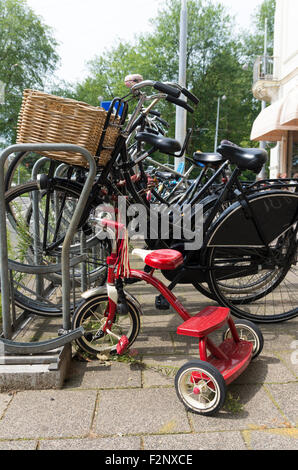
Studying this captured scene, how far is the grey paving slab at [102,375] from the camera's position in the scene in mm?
2406

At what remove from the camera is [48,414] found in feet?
6.93

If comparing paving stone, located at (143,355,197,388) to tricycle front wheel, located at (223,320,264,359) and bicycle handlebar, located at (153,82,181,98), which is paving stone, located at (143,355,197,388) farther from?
bicycle handlebar, located at (153,82,181,98)

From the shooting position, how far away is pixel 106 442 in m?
1.89

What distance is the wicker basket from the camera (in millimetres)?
2449

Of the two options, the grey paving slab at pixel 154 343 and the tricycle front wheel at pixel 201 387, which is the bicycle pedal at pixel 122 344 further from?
the tricycle front wheel at pixel 201 387

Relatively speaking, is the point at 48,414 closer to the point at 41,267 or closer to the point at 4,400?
the point at 4,400

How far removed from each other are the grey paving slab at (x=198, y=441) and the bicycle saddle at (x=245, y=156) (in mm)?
1783

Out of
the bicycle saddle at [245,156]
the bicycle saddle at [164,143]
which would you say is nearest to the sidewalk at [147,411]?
the bicycle saddle at [245,156]

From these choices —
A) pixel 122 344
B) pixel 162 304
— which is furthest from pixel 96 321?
pixel 162 304

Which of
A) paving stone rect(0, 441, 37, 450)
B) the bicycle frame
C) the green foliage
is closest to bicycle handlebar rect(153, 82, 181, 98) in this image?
the bicycle frame

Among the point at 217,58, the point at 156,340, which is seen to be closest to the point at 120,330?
the point at 156,340

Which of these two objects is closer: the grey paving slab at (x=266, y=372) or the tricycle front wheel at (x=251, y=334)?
the grey paving slab at (x=266, y=372)

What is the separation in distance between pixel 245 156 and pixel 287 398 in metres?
1.63
